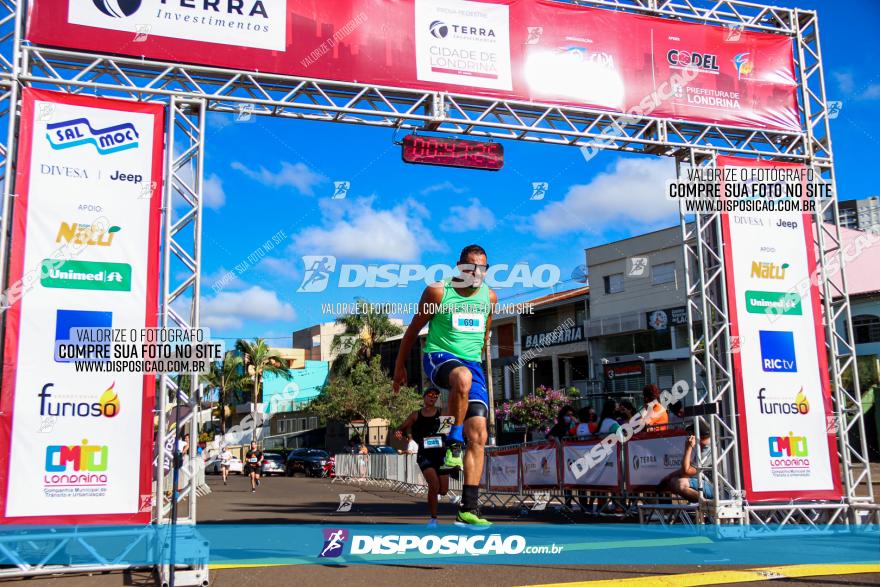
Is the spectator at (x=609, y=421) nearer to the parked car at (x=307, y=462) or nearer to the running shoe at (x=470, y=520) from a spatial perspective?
the running shoe at (x=470, y=520)

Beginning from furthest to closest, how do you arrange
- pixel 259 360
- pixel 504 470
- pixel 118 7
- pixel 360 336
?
1. pixel 259 360
2. pixel 360 336
3. pixel 504 470
4. pixel 118 7

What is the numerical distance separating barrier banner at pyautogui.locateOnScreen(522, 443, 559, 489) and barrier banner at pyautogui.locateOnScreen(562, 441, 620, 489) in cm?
35

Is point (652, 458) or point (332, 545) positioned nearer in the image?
point (332, 545)

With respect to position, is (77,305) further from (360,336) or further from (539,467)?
(360,336)

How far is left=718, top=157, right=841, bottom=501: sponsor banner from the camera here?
9195mm

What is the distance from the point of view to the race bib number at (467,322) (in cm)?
588

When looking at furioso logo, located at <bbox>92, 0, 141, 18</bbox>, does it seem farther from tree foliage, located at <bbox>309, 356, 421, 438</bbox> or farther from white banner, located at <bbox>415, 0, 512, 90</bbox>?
tree foliage, located at <bbox>309, 356, 421, 438</bbox>

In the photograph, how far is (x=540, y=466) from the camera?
12.6 metres

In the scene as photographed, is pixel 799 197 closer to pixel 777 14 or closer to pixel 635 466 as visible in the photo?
pixel 777 14

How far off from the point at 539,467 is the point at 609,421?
218 cm

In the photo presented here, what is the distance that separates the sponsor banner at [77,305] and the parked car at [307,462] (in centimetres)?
2963

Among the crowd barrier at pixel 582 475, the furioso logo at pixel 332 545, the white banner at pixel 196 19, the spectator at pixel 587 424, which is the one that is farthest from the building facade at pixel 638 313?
the furioso logo at pixel 332 545

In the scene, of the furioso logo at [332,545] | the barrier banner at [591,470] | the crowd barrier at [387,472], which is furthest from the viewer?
the crowd barrier at [387,472]

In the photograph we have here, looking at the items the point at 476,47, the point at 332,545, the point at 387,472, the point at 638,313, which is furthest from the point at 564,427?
the point at 638,313
